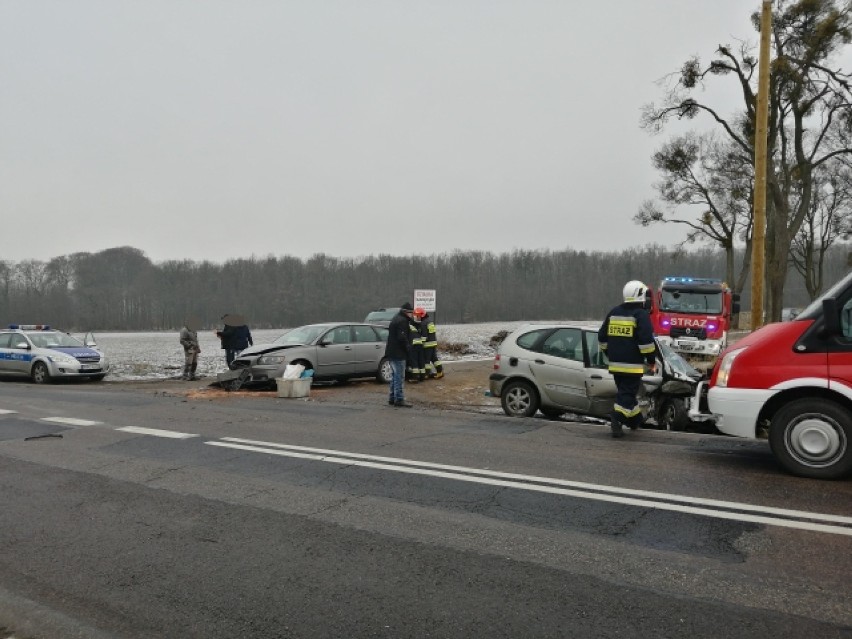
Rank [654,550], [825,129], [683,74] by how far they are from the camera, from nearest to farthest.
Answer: [654,550] < [683,74] < [825,129]

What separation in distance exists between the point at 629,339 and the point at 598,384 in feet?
5.85

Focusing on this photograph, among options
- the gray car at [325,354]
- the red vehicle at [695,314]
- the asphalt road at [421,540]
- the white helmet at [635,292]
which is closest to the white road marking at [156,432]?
the asphalt road at [421,540]

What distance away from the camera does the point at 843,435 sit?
561 cm

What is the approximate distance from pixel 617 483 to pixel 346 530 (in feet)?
8.10

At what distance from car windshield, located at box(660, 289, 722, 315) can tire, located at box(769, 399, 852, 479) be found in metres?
15.3

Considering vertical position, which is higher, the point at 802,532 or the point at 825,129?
the point at 825,129

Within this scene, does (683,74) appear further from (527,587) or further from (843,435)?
(527,587)

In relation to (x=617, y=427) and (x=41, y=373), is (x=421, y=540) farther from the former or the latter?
(x=41, y=373)

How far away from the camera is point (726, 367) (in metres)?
6.33

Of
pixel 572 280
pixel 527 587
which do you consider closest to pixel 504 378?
pixel 527 587

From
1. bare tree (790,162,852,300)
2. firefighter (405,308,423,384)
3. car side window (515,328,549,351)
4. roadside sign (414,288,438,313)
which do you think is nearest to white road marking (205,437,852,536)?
car side window (515,328,549,351)

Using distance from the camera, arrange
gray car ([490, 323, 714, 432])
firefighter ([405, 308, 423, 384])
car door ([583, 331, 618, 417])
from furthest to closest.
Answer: firefighter ([405, 308, 423, 384]), car door ([583, 331, 618, 417]), gray car ([490, 323, 714, 432])

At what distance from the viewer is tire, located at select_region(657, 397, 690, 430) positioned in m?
8.99

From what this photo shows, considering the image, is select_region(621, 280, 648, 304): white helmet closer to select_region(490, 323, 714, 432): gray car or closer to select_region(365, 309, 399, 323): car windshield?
select_region(490, 323, 714, 432): gray car
